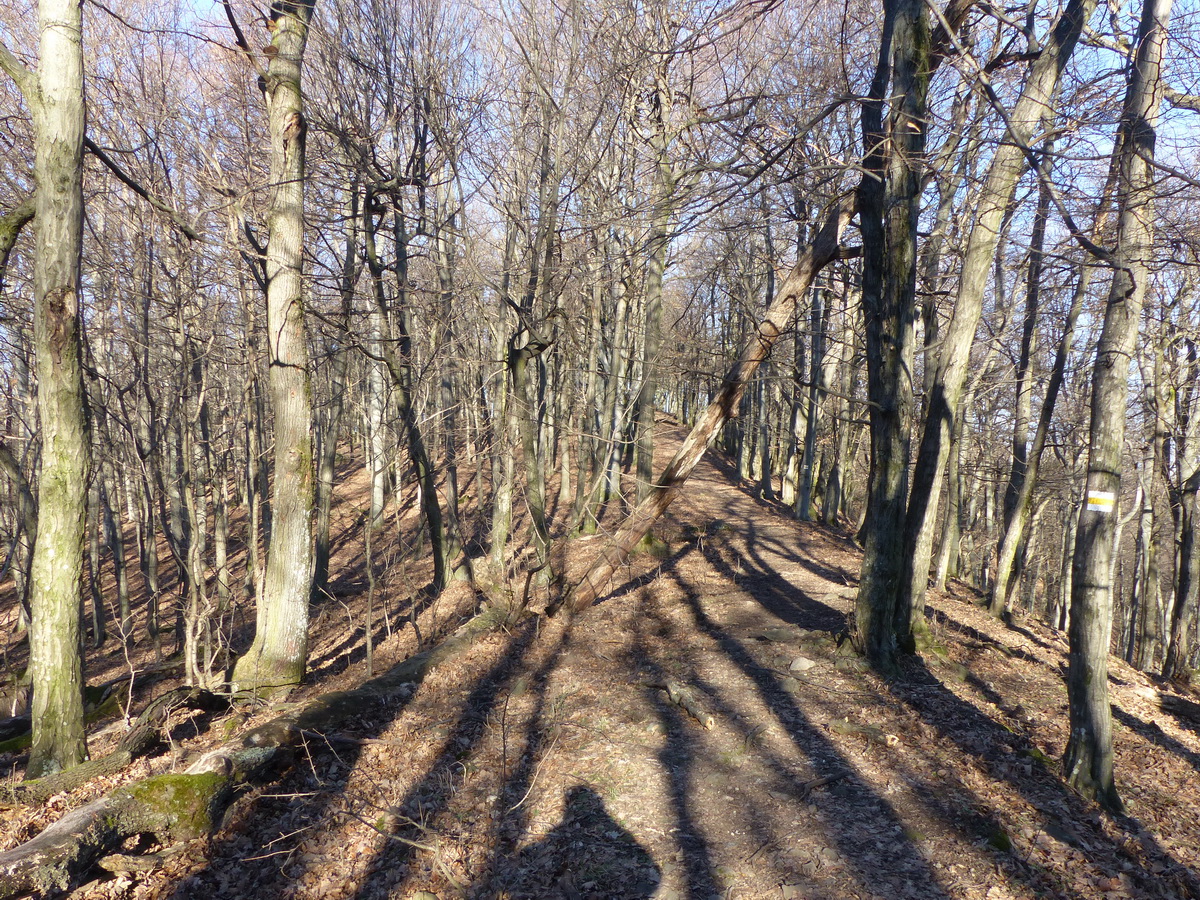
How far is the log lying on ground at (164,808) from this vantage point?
3.81m

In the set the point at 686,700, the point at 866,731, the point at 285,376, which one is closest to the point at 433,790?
the point at 686,700

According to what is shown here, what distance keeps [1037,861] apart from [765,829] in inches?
66.6

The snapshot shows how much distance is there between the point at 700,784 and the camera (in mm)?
5504

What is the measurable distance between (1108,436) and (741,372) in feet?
12.3

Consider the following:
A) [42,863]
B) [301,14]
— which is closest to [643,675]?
[42,863]

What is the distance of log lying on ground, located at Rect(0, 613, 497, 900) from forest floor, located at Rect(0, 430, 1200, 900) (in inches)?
5.6

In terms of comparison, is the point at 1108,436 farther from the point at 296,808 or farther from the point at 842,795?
the point at 296,808

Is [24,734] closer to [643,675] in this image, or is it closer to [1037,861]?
[643,675]

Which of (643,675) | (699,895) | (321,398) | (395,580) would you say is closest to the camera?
(699,895)

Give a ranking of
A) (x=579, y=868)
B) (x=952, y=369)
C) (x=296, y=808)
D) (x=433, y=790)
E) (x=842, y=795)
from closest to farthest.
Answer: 1. (x=579, y=868)
2. (x=296, y=808)
3. (x=842, y=795)
4. (x=433, y=790)
5. (x=952, y=369)

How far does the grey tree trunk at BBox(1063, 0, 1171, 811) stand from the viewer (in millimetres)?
5242

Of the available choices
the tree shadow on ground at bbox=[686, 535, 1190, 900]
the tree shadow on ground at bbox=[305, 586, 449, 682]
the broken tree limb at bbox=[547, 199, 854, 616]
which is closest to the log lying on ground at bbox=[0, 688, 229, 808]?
the tree shadow on ground at bbox=[305, 586, 449, 682]

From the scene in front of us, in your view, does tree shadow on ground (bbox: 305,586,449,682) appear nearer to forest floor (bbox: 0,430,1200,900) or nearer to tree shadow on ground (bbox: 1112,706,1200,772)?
forest floor (bbox: 0,430,1200,900)

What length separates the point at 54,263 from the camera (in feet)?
16.8
